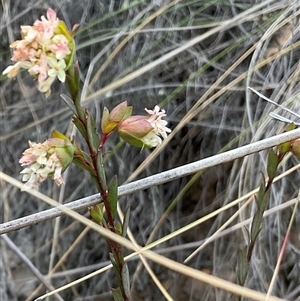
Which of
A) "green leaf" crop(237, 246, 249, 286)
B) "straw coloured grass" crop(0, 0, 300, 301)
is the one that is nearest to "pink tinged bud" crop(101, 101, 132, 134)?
"green leaf" crop(237, 246, 249, 286)

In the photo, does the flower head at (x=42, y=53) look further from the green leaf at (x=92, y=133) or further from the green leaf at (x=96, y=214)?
the green leaf at (x=96, y=214)

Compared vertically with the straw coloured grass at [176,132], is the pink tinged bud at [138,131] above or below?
above

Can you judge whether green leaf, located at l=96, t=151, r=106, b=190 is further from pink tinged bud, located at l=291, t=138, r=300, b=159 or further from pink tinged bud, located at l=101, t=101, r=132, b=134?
pink tinged bud, located at l=291, t=138, r=300, b=159

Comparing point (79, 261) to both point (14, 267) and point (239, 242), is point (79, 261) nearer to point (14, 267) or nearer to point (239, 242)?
point (14, 267)

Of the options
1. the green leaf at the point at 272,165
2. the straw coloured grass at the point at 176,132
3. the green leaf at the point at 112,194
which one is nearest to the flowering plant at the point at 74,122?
the green leaf at the point at 112,194

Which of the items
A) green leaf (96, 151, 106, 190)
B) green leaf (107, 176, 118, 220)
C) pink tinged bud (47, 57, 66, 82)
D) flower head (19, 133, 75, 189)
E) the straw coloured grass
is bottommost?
the straw coloured grass

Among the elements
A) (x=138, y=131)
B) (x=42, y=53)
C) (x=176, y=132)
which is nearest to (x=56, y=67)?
(x=42, y=53)

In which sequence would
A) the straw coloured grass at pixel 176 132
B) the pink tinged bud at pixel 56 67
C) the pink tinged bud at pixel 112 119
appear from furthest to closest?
the straw coloured grass at pixel 176 132, the pink tinged bud at pixel 112 119, the pink tinged bud at pixel 56 67

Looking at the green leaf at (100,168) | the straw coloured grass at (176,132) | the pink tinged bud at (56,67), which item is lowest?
the straw coloured grass at (176,132)
